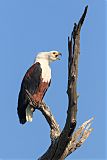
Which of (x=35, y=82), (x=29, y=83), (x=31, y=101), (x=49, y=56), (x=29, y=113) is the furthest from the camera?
(x=49, y=56)

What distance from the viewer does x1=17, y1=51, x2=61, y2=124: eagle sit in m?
9.81

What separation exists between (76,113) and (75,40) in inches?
38.7

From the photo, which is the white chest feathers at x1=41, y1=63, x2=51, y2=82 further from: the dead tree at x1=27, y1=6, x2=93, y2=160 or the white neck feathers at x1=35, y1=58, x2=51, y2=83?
the dead tree at x1=27, y1=6, x2=93, y2=160

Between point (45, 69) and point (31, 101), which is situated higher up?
point (45, 69)

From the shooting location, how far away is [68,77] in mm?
6602

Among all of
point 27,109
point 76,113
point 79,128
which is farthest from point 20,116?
point 76,113

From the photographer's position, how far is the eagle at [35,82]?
981cm

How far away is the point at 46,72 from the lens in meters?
10.4

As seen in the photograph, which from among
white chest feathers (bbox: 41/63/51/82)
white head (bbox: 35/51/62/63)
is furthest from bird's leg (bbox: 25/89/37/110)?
white head (bbox: 35/51/62/63)

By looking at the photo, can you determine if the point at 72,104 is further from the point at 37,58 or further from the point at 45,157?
the point at 37,58

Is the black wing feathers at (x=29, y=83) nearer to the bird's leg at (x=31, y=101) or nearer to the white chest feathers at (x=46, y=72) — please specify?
the white chest feathers at (x=46, y=72)

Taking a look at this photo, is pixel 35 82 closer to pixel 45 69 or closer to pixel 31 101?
pixel 45 69

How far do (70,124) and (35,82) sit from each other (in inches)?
141

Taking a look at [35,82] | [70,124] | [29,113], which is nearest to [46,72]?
[35,82]
